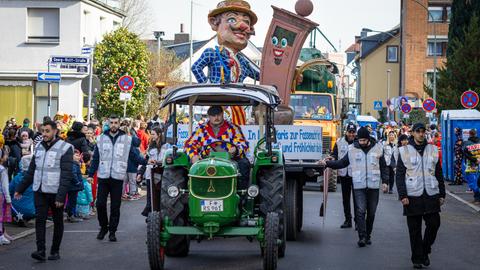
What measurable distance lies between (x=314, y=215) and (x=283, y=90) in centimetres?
250

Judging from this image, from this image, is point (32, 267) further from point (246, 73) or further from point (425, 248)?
point (246, 73)

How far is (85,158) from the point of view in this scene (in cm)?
1870

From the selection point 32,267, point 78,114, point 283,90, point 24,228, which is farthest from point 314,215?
point 78,114

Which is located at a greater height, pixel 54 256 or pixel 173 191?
pixel 173 191

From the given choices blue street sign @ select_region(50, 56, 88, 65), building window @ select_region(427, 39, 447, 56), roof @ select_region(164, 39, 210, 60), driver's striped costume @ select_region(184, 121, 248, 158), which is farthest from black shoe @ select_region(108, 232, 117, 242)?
roof @ select_region(164, 39, 210, 60)

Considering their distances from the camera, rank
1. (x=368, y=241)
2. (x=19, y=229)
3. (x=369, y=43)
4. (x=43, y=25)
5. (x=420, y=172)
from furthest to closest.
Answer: (x=369, y=43) < (x=43, y=25) < (x=19, y=229) < (x=368, y=241) < (x=420, y=172)

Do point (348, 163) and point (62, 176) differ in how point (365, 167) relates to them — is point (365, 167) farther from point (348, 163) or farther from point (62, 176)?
point (62, 176)

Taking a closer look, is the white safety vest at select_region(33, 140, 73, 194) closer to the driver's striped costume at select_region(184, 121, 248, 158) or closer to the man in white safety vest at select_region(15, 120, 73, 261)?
the man in white safety vest at select_region(15, 120, 73, 261)

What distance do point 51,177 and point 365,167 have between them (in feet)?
15.8

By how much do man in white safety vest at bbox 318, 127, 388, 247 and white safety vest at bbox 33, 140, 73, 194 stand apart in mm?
4055

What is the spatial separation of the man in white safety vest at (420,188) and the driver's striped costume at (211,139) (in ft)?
6.89

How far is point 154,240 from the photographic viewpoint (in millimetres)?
11320

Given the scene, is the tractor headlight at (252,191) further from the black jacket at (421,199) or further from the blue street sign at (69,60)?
the blue street sign at (69,60)

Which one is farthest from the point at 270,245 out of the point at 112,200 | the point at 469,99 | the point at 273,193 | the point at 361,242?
the point at 469,99
